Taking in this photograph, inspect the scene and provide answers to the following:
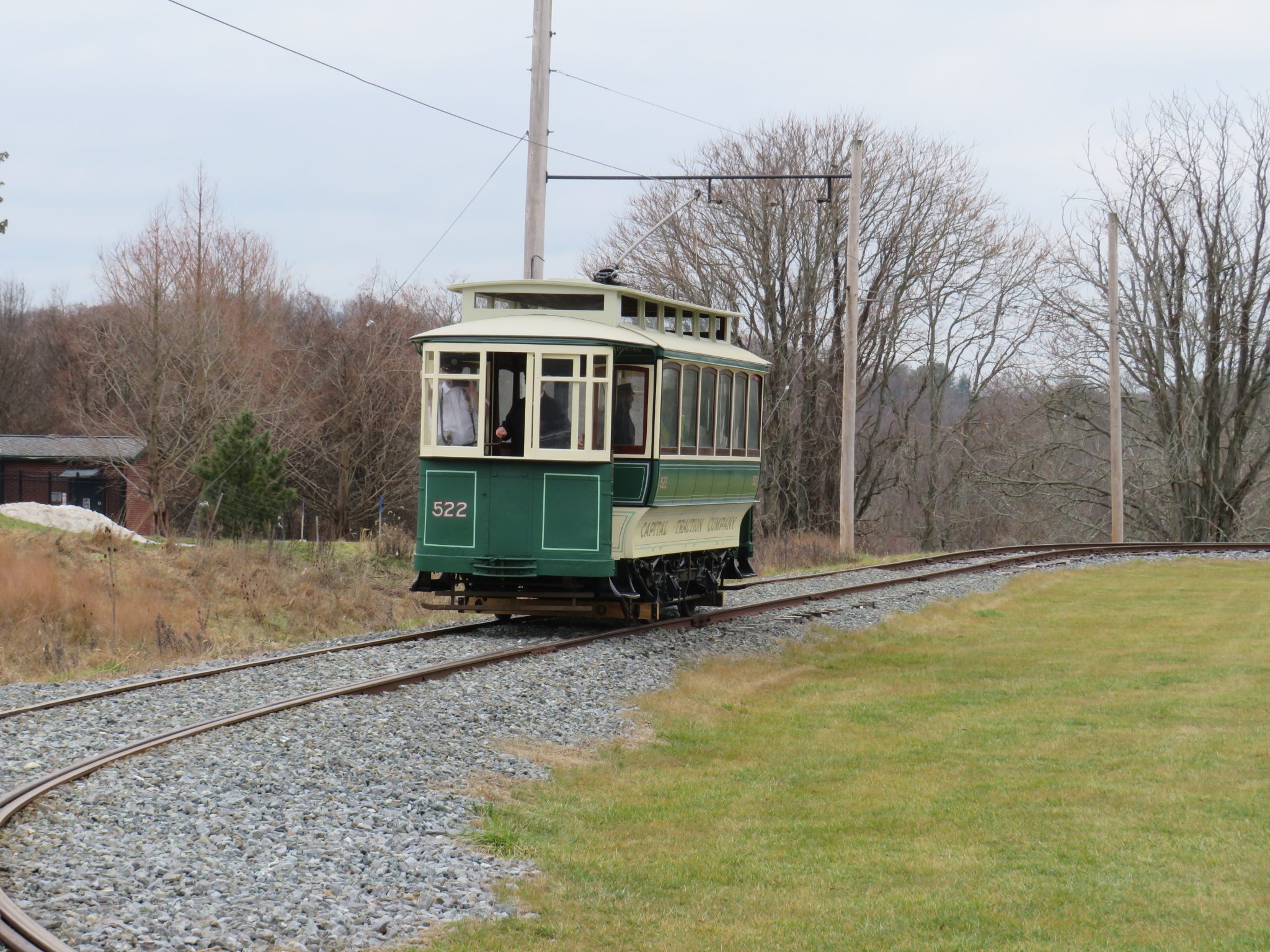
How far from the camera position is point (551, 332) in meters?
13.2

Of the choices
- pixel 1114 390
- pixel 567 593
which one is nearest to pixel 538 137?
pixel 567 593

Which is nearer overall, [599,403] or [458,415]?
[599,403]

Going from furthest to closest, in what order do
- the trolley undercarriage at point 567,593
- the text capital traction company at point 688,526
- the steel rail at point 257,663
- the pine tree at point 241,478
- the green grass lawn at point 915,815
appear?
the pine tree at point 241,478, the text capital traction company at point 688,526, the trolley undercarriage at point 567,593, the steel rail at point 257,663, the green grass lawn at point 915,815

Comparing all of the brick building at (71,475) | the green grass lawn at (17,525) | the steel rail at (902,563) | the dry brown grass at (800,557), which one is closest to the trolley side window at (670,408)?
the steel rail at (902,563)

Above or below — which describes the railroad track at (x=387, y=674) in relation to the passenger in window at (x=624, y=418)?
below

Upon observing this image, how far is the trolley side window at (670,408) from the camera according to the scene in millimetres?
13836

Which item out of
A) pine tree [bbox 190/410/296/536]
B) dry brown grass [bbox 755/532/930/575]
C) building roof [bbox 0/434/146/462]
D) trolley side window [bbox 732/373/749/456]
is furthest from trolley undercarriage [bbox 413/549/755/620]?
building roof [bbox 0/434/146/462]

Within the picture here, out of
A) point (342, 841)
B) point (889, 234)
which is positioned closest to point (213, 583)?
point (342, 841)

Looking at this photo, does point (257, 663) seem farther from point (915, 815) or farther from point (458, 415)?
point (915, 815)

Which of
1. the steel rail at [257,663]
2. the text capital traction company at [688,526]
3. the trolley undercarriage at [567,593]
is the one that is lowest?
the steel rail at [257,663]

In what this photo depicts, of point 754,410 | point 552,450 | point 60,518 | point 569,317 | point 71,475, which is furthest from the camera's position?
point 71,475

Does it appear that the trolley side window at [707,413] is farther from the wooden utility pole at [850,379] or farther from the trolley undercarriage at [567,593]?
the wooden utility pole at [850,379]

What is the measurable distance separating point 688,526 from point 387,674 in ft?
16.7

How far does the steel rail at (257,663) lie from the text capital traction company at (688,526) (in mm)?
1892
